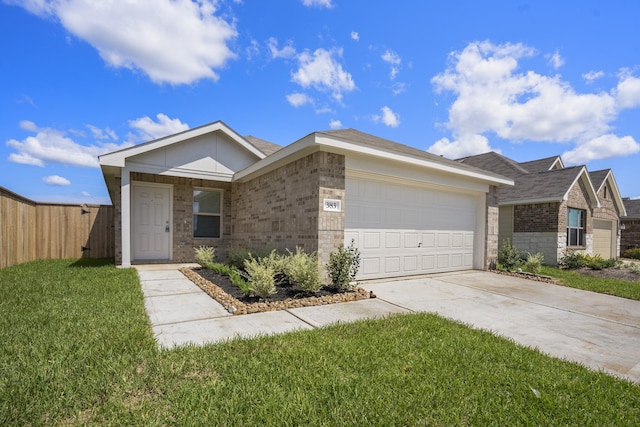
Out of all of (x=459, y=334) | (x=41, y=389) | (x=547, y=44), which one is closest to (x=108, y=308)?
(x=41, y=389)

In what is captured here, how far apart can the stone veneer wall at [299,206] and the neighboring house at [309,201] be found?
0.02 m

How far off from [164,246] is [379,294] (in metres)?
7.28

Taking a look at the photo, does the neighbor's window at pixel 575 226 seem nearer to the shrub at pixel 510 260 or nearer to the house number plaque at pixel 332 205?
the shrub at pixel 510 260

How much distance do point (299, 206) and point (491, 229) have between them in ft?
21.2

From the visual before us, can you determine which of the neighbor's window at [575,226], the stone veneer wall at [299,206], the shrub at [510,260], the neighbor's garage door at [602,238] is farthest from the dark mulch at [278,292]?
the neighbor's garage door at [602,238]

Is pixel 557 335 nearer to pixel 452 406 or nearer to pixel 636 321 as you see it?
pixel 636 321

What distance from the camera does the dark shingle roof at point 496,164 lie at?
15.8 m

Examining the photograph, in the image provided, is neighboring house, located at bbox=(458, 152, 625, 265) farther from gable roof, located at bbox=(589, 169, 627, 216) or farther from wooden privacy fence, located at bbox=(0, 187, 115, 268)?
wooden privacy fence, located at bbox=(0, 187, 115, 268)

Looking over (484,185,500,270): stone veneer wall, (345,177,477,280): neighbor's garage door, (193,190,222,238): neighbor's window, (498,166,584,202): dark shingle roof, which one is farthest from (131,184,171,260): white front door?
(498,166,584,202): dark shingle roof

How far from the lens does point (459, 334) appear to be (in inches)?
143

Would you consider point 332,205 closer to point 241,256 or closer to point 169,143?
point 241,256

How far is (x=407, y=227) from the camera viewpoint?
7793 mm

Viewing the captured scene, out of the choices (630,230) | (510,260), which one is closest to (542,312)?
(510,260)

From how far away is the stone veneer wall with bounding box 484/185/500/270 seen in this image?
938 centimetres
